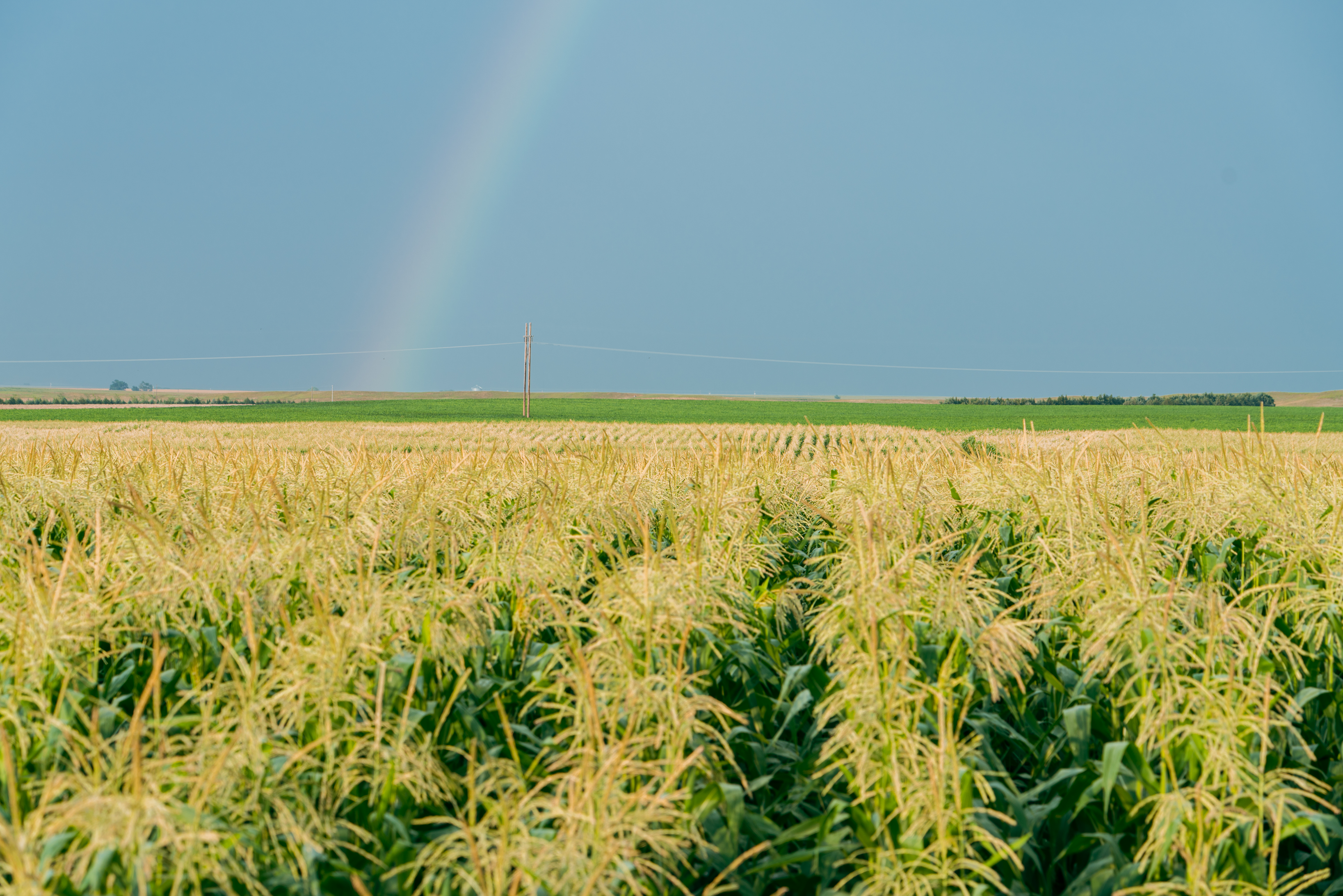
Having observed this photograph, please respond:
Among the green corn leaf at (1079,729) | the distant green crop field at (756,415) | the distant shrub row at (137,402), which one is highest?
the distant shrub row at (137,402)

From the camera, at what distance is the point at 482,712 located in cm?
354

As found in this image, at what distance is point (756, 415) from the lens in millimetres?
→ 59219

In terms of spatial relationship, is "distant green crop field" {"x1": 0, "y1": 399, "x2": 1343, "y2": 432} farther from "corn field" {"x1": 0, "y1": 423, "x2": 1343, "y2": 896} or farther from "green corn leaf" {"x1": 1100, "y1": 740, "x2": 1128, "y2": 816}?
"green corn leaf" {"x1": 1100, "y1": 740, "x2": 1128, "y2": 816}

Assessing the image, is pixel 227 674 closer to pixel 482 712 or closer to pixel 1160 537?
pixel 482 712

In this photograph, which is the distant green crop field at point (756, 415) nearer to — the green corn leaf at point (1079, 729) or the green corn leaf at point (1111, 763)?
the green corn leaf at point (1079, 729)

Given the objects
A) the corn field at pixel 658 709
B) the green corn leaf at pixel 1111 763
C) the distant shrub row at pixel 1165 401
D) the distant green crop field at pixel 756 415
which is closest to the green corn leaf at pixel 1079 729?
the corn field at pixel 658 709

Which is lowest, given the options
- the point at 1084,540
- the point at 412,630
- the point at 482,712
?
the point at 482,712

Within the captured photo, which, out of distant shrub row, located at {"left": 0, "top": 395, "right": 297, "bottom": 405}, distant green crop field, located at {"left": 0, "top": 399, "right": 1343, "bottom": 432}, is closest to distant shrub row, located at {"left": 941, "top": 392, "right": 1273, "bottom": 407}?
distant green crop field, located at {"left": 0, "top": 399, "right": 1343, "bottom": 432}

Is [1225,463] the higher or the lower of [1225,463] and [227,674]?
the higher

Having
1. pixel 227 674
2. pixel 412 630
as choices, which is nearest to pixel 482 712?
pixel 412 630

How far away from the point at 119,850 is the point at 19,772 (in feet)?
3.46

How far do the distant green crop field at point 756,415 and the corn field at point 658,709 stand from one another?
102 feet

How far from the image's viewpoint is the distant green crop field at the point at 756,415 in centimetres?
4538

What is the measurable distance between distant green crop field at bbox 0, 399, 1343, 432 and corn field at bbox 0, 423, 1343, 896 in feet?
102
